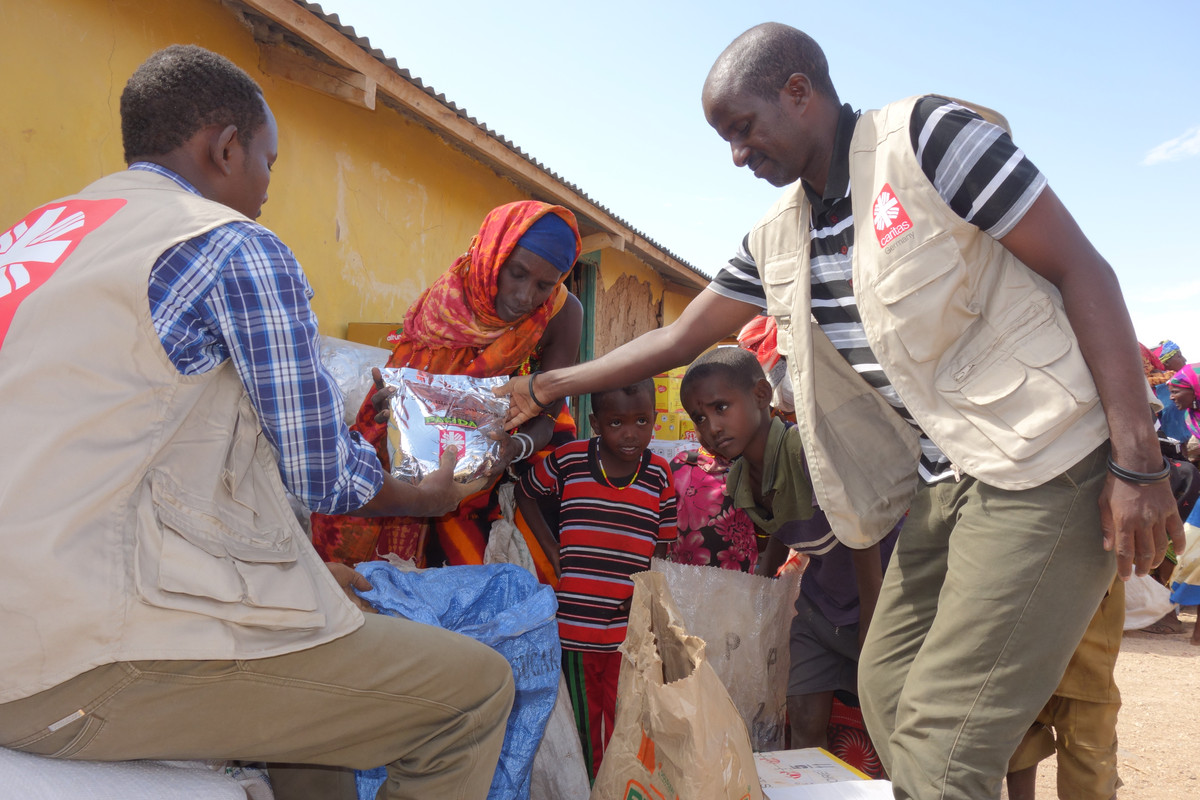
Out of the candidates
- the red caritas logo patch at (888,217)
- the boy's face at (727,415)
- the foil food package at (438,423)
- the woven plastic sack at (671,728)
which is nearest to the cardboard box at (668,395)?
the boy's face at (727,415)

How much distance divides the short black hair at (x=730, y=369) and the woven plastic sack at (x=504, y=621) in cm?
95

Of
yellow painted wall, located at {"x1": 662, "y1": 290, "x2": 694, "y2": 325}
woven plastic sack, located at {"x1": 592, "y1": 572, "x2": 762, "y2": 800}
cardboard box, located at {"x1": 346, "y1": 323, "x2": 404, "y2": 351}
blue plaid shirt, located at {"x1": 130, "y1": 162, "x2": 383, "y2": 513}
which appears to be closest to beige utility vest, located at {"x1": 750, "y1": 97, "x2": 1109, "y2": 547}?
woven plastic sack, located at {"x1": 592, "y1": 572, "x2": 762, "y2": 800}

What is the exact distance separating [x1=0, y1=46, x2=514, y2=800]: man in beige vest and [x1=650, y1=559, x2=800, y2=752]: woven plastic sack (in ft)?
4.19

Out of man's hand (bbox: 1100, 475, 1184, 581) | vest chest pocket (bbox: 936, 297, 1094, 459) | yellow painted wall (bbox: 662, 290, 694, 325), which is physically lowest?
man's hand (bbox: 1100, 475, 1184, 581)

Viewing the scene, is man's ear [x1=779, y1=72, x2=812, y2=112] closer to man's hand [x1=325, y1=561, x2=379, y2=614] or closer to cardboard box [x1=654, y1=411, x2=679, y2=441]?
man's hand [x1=325, y1=561, x2=379, y2=614]

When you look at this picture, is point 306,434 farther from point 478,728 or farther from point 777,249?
point 777,249

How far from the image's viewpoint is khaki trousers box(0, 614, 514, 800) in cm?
116

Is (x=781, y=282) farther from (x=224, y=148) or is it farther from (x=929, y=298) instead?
(x=224, y=148)

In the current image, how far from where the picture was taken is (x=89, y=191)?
52.5 inches

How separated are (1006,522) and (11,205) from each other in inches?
138

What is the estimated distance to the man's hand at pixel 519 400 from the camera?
244 cm

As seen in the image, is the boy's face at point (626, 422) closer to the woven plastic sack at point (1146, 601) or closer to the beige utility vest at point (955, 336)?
the beige utility vest at point (955, 336)

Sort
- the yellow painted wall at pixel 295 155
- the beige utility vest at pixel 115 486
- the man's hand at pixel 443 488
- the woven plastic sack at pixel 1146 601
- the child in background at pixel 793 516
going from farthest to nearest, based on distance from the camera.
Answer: the woven plastic sack at pixel 1146 601 < the yellow painted wall at pixel 295 155 < the child in background at pixel 793 516 < the man's hand at pixel 443 488 < the beige utility vest at pixel 115 486

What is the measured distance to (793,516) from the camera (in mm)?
2545
